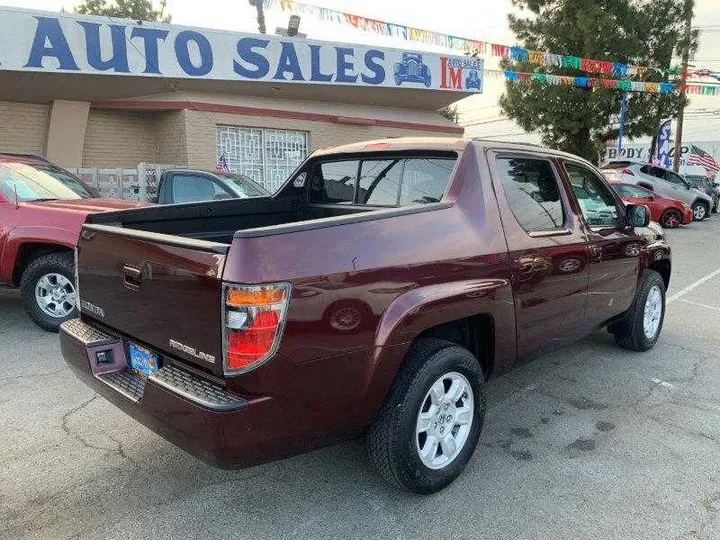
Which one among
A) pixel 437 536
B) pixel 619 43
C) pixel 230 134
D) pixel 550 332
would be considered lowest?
pixel 437 536

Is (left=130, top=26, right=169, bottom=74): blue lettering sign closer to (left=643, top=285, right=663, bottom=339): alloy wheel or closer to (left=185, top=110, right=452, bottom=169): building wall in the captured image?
(left=185, top=110, right=452, bottom=169): building wall

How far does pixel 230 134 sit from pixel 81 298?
11570 millimetres

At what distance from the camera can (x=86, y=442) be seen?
Result: 346 centimetres

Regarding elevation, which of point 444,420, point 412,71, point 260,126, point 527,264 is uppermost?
point 412,71

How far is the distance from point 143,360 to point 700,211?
2184cm

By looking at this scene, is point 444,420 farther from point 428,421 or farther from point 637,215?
point 637,215

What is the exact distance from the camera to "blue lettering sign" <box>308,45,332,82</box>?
46.2 feet

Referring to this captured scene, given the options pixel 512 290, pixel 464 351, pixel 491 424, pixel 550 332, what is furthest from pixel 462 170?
pixel 491 424

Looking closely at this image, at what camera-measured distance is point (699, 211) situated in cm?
2011

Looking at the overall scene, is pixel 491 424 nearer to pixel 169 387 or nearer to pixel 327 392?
pixel 327 392

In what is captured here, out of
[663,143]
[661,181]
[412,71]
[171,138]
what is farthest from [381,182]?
[663,143]

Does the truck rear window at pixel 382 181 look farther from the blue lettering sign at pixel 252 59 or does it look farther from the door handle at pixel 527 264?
the blue lettering sign at pixel 252 59

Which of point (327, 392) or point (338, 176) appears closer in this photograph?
point (327, 392)

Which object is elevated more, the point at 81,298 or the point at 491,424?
the point at 81,298
